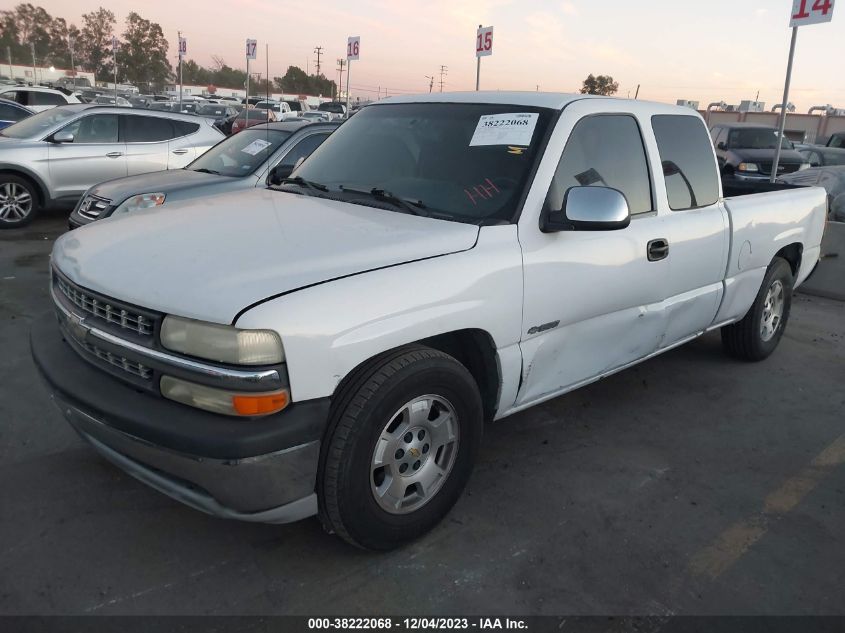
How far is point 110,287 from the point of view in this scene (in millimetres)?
2488

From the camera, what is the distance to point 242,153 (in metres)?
7.45

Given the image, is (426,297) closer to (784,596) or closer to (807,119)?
(784,596)

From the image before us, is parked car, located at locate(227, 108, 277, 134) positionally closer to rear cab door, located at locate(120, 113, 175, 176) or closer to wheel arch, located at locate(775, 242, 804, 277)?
rear cab door, located at locate(120, 113, 175, 176)

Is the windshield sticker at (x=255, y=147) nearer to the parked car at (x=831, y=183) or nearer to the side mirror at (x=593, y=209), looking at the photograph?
the side mirror at (x=593, y=209)

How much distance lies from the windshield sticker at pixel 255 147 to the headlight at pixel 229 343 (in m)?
5.48

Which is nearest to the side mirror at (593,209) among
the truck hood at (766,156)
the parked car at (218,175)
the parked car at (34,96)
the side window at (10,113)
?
the parked car at (218,175)

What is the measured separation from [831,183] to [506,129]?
8132 millimetres

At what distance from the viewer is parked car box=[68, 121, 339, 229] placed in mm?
6516

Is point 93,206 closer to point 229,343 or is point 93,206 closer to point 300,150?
point 300,150

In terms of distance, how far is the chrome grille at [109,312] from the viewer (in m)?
2.39

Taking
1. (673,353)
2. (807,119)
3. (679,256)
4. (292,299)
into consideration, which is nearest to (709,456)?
(679,256)

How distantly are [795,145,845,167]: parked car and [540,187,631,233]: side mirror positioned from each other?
14.6m

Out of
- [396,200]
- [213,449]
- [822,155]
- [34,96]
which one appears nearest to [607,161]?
[396,200]

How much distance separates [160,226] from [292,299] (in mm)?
1029
